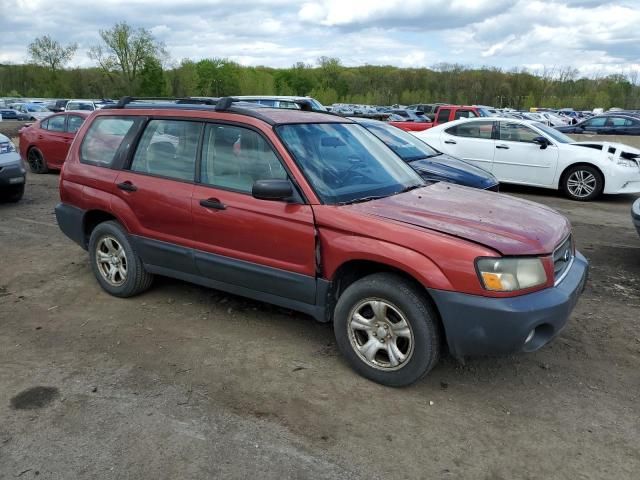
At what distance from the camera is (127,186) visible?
482 centimetres

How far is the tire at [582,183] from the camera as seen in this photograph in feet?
35.0

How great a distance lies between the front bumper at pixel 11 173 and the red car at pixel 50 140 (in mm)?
3534

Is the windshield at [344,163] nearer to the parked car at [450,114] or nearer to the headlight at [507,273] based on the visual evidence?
the headlight at [507,273]

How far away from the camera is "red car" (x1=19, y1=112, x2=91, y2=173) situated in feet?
42.2

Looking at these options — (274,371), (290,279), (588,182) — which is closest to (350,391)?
(274,371)

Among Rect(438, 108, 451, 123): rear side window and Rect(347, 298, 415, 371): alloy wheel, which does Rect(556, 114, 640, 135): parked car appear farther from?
Rect(347, 298, 415, 371): alloy wheel

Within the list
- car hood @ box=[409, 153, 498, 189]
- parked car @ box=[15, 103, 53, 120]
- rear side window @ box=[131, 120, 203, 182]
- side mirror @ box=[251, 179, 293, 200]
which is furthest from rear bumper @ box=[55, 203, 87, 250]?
parked car @ box=[15, 103, 53, 120]

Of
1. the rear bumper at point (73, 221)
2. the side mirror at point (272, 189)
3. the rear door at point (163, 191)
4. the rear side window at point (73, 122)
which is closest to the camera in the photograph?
the side mirror at point (272, 189)

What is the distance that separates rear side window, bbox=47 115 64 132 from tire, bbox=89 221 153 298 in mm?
9053

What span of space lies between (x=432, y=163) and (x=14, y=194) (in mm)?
7038

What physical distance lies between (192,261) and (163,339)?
2.11ft

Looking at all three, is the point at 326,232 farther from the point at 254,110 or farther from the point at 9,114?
the point at 9,114

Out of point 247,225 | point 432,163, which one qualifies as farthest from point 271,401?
point 432,163

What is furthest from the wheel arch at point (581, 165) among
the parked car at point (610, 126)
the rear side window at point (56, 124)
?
the parked car at point (610, 126)
